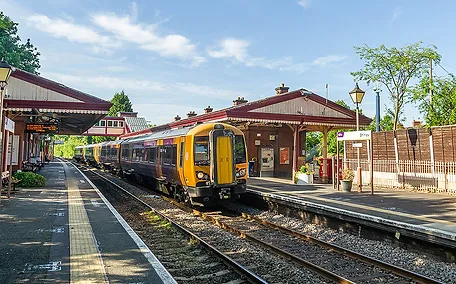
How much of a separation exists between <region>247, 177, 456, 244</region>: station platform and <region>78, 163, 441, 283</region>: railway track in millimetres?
1458

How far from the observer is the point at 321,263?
7184 millimetres

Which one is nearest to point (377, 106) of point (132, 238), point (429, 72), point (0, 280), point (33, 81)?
point (429, 72)

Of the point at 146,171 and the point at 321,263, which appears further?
the point at 146,171

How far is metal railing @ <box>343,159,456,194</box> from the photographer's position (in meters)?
14.4

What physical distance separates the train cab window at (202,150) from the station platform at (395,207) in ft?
8.83

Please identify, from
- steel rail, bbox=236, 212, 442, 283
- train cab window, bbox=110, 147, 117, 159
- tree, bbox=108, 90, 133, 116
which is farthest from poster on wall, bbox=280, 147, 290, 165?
tree, bbox=108, 90, 133, 116

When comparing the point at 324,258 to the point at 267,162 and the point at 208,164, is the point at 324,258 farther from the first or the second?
the point at 267,162

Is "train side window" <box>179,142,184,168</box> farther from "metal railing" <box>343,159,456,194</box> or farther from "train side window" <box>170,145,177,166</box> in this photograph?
"metal railing" <box>343,159,456,194</box>

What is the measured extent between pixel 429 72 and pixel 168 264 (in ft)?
71.1

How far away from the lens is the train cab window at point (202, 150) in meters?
12.2

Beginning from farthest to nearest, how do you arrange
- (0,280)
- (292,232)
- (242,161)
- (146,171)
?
(146,171) < (242,161) < (292,232) < (0,280)

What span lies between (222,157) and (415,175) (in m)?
8.63

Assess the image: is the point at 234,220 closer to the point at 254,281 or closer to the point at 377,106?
the point at 254,281

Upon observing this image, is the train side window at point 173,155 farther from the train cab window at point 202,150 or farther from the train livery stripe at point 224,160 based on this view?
the train livery stripe at point 224,160
